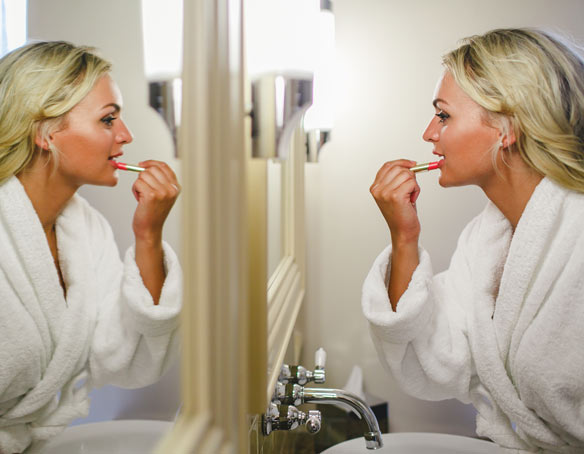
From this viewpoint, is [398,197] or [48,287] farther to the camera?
[398,197]

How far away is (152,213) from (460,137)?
2.31ft

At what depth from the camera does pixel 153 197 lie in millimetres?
441

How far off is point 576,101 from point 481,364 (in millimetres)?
497

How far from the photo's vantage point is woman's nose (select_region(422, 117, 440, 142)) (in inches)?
40.8

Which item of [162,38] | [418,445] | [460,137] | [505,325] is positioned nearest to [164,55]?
[162,38]

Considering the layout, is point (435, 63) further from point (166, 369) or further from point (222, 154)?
point (166, 369)

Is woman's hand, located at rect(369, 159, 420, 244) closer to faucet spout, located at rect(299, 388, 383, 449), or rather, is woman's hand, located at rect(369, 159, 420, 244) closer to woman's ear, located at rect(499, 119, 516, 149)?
woman's ear, located at rect(499, 119, 516, 149)

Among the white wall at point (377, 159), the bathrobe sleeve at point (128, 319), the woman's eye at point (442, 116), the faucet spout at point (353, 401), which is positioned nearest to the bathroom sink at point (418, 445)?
the white wall at point (377, 159)

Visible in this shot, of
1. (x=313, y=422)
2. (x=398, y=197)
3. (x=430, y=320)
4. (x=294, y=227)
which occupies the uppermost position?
(x=398, y=197)

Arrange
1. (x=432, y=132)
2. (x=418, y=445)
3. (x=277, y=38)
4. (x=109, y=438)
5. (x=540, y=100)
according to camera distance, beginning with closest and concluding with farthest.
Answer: (x=109, y=438) < (x=277, y=38) < (x=540, y=100) < (x=432, y=132) < (x=418, y=445)

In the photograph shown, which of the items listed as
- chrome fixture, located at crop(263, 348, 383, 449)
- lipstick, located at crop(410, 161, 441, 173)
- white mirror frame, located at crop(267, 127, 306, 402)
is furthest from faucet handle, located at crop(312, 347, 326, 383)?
lipstick, located at crop(410, 161, 441, 173)

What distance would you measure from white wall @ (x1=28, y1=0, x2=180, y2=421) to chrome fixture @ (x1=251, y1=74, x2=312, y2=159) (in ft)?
0.74

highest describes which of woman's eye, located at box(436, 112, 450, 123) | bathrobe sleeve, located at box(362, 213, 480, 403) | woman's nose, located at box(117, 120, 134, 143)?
woman's nose, located at box(117, 120, 134, 143)

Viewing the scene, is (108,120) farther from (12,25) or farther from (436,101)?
(436,101)
